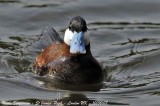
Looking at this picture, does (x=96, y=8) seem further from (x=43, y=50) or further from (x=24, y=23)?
(x=43, y=50)

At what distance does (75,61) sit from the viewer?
950 cm

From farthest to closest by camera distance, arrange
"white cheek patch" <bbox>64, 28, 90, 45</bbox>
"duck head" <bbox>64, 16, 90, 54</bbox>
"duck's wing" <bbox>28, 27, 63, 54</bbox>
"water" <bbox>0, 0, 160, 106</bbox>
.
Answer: "duck's wing" <bbox>28, 27, 63, 54</bbox>, "white cheek patch" <bbox>64, 28, 90, 45</bbox>, "duck head" <bbox>64, 16, 90, 54</bbox>, "water" <bbox>0, 0, 160, 106</bbox>

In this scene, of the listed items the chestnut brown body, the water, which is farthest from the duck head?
the water

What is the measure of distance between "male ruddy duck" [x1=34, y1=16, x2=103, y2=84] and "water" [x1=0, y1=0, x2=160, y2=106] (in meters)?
0.15

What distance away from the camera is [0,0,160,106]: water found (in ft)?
29.1

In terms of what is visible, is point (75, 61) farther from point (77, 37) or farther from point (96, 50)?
point (96, 50)

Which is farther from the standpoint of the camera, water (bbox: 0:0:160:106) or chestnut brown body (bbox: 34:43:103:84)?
chestnut brown body (bbox: 34:43:103:84)

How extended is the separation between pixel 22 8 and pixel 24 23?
0.64 metres

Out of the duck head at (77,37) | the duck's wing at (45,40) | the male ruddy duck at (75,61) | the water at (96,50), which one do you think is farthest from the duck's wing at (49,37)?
the duck head at (77,37)

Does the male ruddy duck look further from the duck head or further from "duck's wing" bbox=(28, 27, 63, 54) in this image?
"duck's wing" bbox=(28, 27, 63, 54)

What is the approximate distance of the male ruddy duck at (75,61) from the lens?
30.7 ft

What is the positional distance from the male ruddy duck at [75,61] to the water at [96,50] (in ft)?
0.48

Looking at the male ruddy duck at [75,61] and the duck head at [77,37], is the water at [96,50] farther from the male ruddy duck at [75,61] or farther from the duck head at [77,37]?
the duck head at [77,37]

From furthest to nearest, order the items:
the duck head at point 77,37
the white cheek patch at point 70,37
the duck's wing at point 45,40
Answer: the duck's wing at point 45,40 → the white cheek patch at point 70,37 → the duck head at point 77,37
